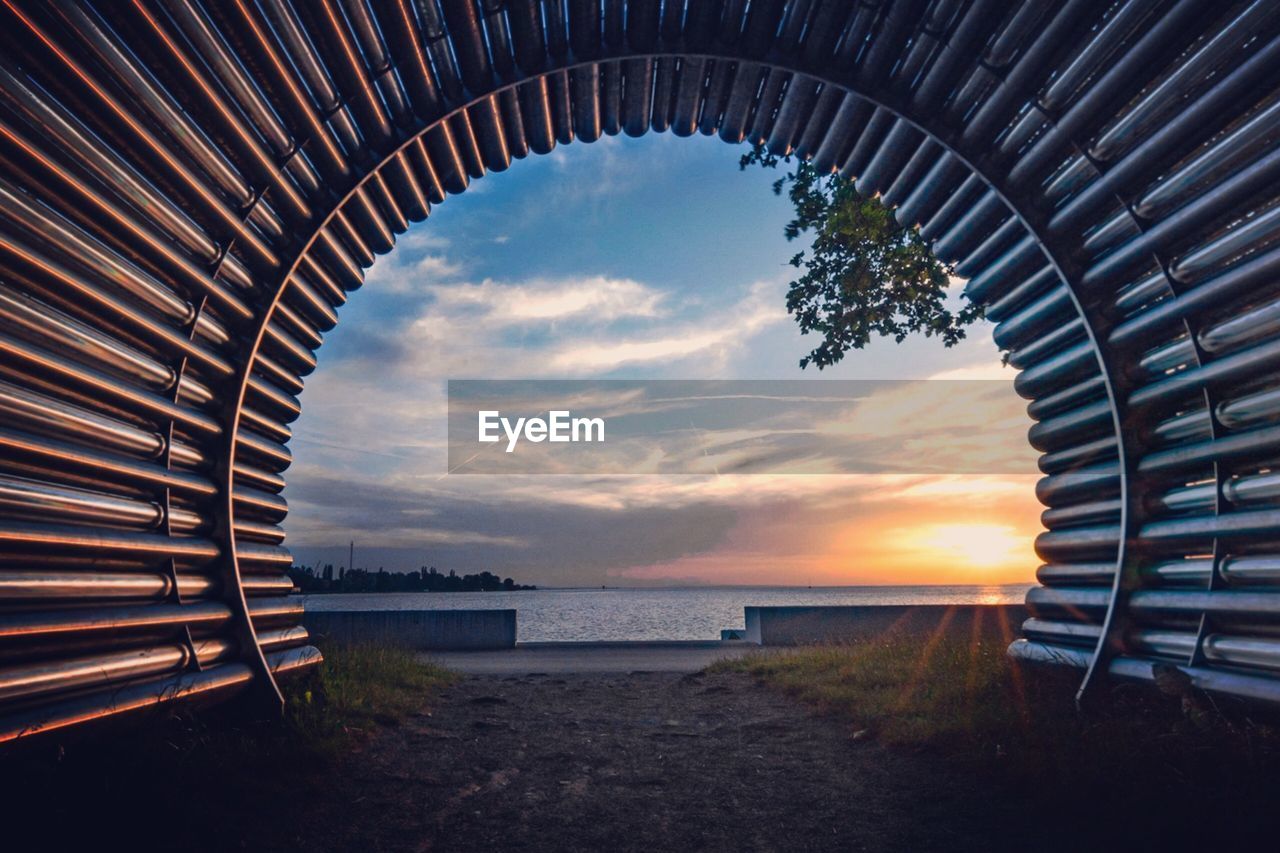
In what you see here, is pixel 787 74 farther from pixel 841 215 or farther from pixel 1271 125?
pixel 841 215

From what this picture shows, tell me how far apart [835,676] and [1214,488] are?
518 cm

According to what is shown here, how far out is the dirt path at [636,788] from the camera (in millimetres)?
4281

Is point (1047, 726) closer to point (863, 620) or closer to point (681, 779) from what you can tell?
point (681, 779)

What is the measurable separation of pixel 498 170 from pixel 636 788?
5997 millimetres

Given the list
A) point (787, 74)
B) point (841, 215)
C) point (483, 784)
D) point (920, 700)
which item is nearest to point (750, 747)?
point (920, 700)

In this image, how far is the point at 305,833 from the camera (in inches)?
168

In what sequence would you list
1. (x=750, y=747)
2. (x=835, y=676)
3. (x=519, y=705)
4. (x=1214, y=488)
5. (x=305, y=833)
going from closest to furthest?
(x=305, y=833) → (x=1214, y=488) → (x=750, y=747) → (x=519, y=705) → (x=835, y=676)

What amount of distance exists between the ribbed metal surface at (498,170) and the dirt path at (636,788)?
149 cm

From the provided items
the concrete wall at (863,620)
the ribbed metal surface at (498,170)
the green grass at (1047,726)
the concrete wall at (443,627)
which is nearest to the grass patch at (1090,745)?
the green grass at (1047,726)

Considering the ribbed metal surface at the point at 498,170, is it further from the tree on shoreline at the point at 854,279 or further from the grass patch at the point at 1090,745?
the tree on shoreline at the point at 854,279

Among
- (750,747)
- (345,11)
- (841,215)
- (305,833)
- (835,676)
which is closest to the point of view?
(305,833)

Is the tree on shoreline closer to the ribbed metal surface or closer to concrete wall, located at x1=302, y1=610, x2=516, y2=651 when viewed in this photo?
the ribbed metal surface

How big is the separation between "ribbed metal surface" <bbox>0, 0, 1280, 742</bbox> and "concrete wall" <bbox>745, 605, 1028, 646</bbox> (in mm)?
11086

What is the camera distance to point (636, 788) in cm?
527
